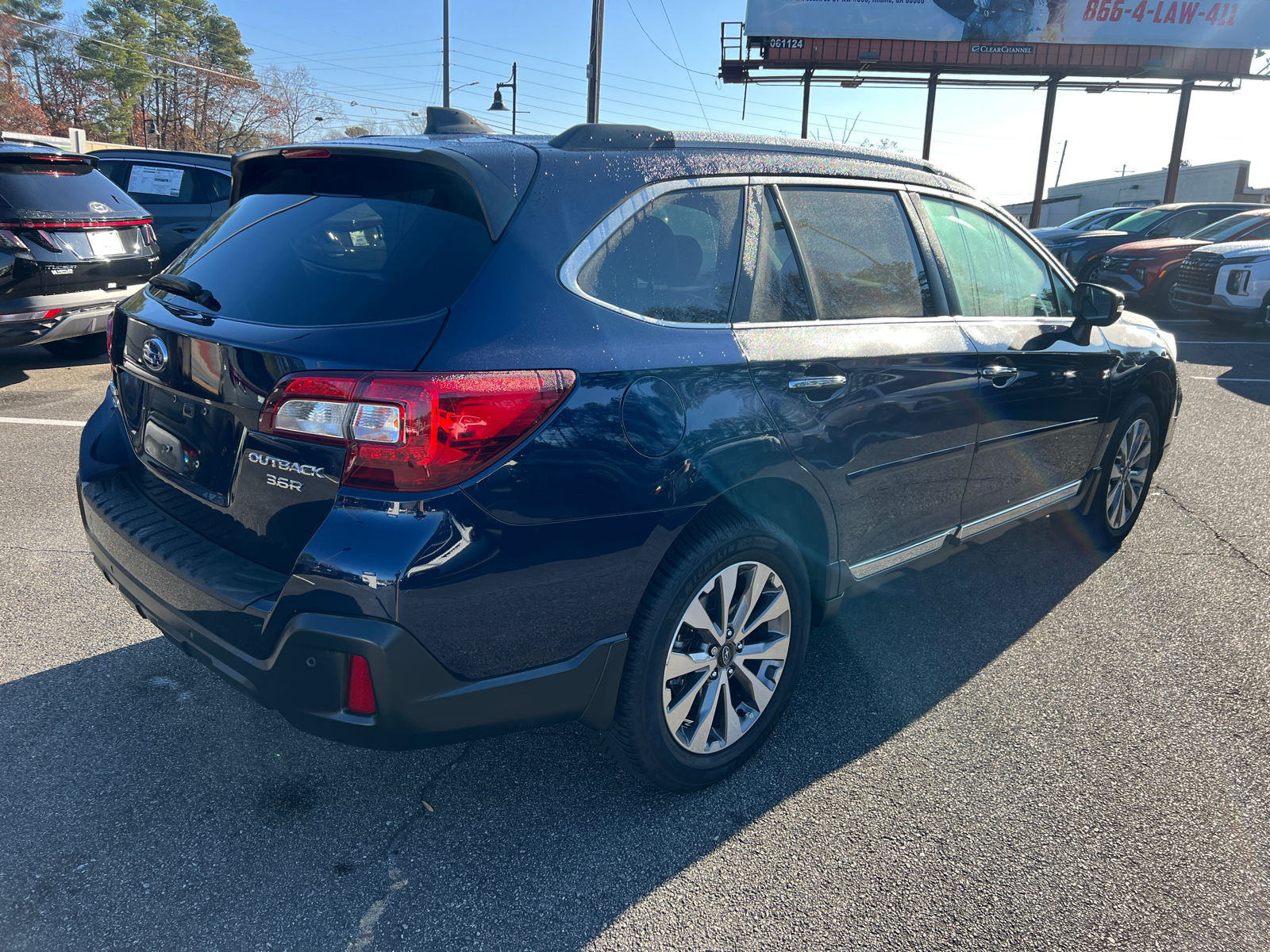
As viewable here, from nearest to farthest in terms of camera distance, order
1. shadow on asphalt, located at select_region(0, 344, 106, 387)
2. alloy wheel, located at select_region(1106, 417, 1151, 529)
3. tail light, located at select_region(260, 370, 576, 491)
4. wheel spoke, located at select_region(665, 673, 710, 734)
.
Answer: tail light, located at select_region(260, 370, 576, 491) < wheel spoke, located at select_region(665, 673, 710, 734) < alloy wheel, located at select_region(1106, 417, 1151, 529) < shadow on asphalt, located at select_region(0, 344, 106, 387)

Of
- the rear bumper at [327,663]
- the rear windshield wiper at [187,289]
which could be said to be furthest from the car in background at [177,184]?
the rear bumper at [327,663]

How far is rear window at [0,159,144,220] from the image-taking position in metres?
6.62

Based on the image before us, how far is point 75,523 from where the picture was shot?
170 inches

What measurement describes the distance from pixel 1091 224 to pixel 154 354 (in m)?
20.6

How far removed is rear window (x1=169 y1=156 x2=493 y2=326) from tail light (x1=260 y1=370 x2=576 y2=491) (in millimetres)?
196

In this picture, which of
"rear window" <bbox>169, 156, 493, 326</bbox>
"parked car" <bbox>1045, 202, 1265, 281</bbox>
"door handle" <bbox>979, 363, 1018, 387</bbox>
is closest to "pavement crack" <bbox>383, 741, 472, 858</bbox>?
"rear window" <bbox>169, 156, 493, 326</bbox>

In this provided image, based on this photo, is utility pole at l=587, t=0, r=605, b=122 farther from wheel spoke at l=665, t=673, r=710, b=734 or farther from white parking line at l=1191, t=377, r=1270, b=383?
wheel spoke at l=665, t=673, r=710, b=734

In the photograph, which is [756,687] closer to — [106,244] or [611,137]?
[611,137]

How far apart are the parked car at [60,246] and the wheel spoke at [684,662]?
21.7 feet

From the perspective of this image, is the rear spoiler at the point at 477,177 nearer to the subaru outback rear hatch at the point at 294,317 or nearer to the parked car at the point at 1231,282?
the subaru outback rear hatch at the point at 294,317

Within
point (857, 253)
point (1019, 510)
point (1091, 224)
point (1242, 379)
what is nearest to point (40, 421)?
point (857, 253)

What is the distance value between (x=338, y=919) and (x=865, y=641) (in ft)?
7.46

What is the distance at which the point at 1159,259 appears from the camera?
13.8 metres

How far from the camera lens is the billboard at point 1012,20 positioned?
28.7 meters
